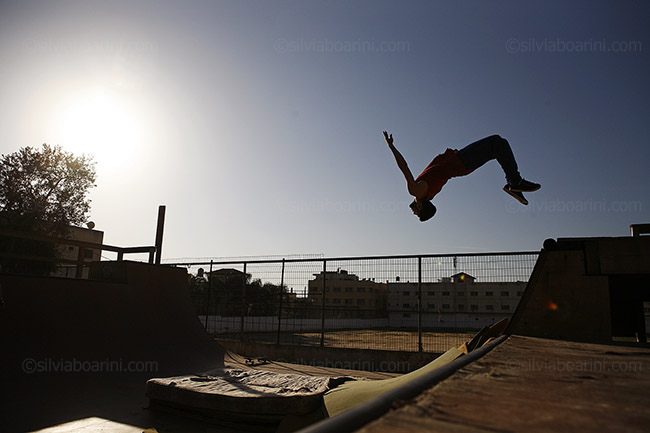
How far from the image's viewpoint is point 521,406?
94 cm

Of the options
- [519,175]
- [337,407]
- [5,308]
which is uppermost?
[519,175]

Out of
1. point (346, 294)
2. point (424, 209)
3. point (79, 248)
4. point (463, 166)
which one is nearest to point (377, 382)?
point (424, 209)

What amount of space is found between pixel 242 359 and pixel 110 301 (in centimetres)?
324

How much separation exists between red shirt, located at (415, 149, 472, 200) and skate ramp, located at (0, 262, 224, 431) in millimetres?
3294

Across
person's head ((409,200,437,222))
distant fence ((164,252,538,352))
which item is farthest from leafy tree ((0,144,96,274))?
person's head ((409,200,437,222))

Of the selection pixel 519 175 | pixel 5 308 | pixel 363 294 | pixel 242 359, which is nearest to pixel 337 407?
pixel 519 175

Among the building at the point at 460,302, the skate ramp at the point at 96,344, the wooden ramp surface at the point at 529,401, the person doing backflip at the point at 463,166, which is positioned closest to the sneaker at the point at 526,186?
the person doing backflip at the point at 463,166

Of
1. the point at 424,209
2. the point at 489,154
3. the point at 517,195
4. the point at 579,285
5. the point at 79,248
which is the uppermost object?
the point at 489,154

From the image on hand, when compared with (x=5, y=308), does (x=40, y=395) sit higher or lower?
lower

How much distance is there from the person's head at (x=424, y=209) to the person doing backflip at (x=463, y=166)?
2 centimetres

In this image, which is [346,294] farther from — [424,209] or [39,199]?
[39,199]

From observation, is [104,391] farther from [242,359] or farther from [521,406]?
[521,406]

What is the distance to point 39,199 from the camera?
20.4 metres

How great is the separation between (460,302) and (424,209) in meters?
5.04
